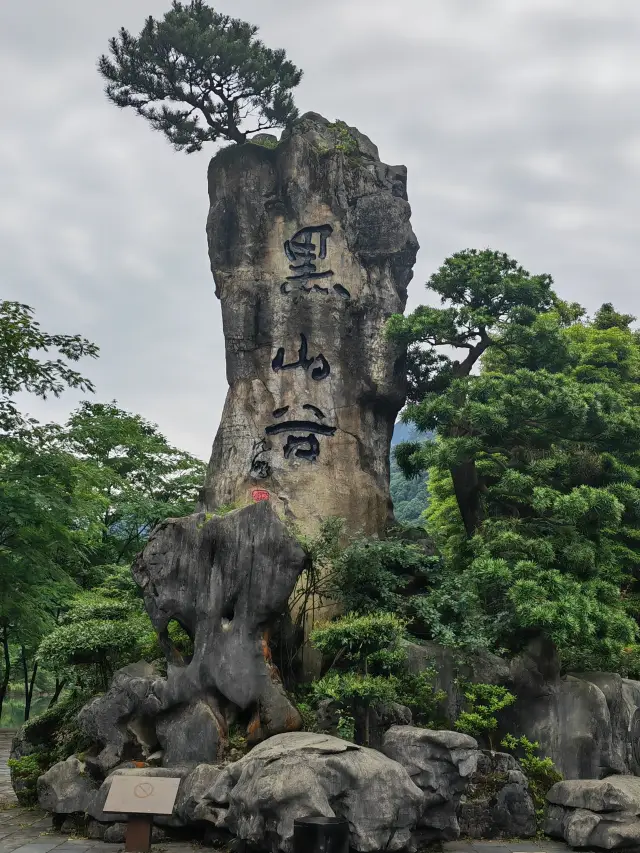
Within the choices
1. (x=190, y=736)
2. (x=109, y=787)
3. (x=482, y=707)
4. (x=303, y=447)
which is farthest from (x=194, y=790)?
(x=303, y=447)

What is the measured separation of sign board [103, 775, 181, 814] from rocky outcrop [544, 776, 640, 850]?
4.34m

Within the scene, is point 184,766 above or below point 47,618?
below

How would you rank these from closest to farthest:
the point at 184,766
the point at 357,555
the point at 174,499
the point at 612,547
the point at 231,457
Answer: the point at 184,766 < the point at 357,555 < the point at 612,547 < the point at 231,457 < the point at 174,499

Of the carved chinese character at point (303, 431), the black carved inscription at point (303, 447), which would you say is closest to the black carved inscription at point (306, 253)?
the carved chinese character at point (303, 431)

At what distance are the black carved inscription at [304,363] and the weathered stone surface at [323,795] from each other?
7.57m

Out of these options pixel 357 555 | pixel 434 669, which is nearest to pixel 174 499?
→ pixel 357 555

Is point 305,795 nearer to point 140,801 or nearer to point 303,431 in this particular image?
point 140,801

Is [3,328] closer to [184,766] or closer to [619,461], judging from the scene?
[184,766]

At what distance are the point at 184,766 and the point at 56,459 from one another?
5049 mm

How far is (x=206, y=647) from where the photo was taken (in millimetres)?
9758

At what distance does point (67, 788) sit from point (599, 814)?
236 inches

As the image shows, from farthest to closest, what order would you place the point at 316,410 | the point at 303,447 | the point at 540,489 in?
the point at 316,410 < the point at 303,447 < the point at 540,489

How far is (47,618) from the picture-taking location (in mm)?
14188

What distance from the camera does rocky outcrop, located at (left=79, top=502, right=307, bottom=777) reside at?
9.43 meters
